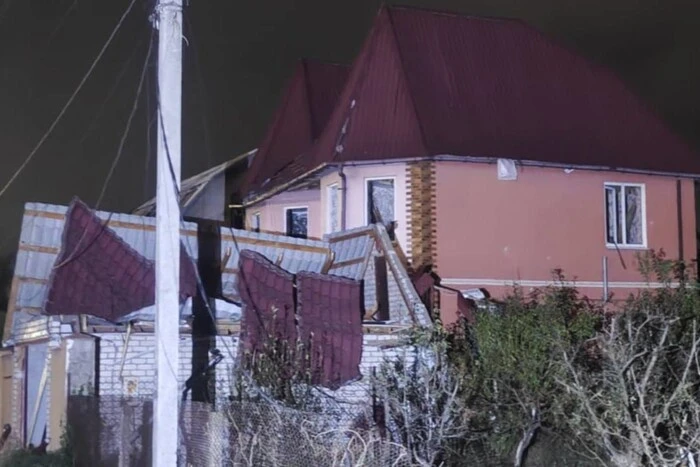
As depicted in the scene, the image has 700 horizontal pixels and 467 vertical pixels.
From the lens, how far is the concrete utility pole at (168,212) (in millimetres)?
12055

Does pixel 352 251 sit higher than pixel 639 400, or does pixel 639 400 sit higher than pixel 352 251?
pixel 352 251

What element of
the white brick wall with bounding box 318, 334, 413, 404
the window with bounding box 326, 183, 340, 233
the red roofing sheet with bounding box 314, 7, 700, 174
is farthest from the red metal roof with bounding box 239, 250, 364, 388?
the window with bounding box 326, 183, 340, 233

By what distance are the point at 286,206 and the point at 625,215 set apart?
817 centimetres

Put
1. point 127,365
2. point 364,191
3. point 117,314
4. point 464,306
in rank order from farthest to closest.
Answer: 1. point 364,191
2. point 464,306
3. point 117,314
4. point 127,365

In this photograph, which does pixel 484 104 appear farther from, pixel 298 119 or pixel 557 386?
pixel 557 386

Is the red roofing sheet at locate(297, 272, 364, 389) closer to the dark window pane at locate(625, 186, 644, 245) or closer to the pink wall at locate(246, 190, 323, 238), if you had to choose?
the pink wall at locate(246, 190, 323, 238)

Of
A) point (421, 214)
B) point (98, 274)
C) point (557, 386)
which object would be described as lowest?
point (557, 386)

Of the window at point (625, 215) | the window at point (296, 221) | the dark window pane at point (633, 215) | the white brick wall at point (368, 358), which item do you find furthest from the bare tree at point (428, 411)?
the window at point (296, 221)

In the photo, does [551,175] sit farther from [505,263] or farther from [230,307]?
[230,307]

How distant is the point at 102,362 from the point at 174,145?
448cm

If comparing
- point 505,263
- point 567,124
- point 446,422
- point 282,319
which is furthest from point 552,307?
point 567,124

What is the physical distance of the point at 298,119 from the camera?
98.3 feet

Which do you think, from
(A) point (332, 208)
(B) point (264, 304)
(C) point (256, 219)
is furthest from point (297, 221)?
(B) point (264, 304)

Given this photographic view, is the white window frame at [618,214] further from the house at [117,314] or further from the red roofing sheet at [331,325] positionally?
the red roofing sheet at [331,325]
